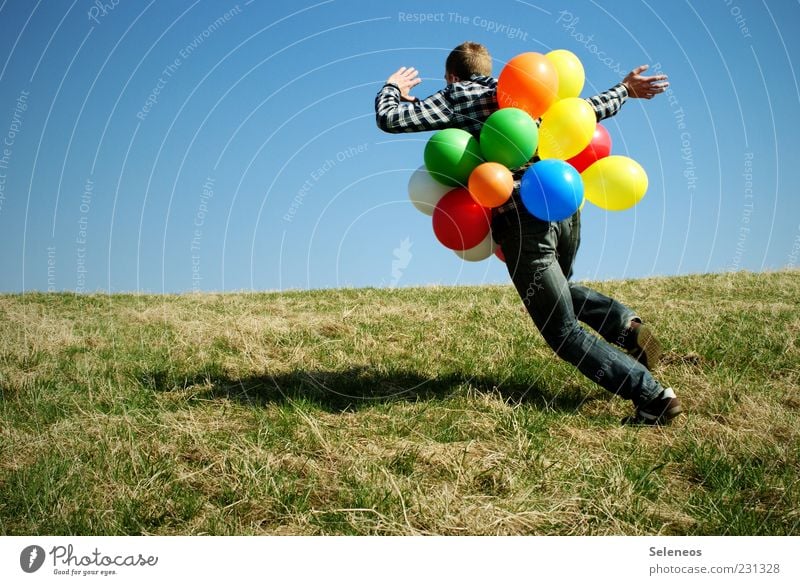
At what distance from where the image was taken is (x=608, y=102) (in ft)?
15.9

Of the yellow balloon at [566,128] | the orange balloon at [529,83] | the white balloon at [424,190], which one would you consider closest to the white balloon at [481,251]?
the white balloon at [424,190]

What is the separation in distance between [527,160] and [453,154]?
575mm

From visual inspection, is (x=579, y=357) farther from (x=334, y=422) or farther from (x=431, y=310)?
(x=431, y=310)

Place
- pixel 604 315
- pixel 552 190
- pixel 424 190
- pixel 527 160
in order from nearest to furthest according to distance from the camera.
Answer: pixel 552 190
pixel 527 160
pixel 424 190
pixel 604 315

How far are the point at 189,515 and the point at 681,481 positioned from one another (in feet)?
9.26

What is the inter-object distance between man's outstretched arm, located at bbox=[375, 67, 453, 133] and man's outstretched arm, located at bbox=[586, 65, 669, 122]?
4.13 ft

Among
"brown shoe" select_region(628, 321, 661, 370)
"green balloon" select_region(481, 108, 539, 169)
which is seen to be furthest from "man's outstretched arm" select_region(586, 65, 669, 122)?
"brown shoe" select_region(628, 321, 661, 370)

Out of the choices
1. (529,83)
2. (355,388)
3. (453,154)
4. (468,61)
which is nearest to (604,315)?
(453,154)

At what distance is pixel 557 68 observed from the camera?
15.1ft

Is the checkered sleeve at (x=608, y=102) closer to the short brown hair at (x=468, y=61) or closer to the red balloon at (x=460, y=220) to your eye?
the short brown hair at (x=468, y=61)

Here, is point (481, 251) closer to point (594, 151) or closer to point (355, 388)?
point (594, 151)

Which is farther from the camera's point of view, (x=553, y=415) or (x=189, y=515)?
(x=553, y=415)

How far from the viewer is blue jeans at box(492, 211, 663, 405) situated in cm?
439
